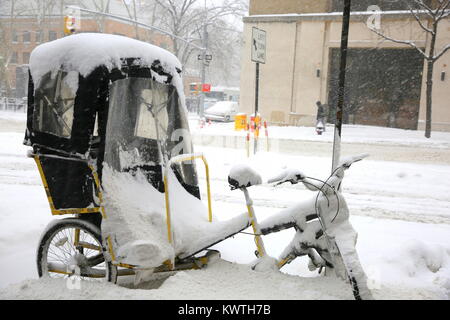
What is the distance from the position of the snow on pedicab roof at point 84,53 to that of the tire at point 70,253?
133 centimetres

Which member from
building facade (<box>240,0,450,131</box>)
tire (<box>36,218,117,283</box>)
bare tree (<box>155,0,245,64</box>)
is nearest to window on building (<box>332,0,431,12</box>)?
building facade (<box>240,0,450,131</box>)

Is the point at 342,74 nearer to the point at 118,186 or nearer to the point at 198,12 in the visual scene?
the point at 118,186

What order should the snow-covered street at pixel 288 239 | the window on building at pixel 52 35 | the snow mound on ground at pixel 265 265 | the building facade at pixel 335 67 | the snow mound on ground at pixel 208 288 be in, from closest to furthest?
1. the snow mound on ground at pixel 208 288
2. the snow-covered street at pixel 288 239
3. the snow mound on ground at pixel 265 265
4. the building facade at pixel 335 67
5. the window on building at pixel 52 35

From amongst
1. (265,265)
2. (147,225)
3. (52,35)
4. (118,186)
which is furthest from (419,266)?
(52,35)

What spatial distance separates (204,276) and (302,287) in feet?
2.72

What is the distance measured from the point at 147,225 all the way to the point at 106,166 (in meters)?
0.63

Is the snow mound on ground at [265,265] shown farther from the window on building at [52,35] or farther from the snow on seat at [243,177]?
the window on building at [52,35]

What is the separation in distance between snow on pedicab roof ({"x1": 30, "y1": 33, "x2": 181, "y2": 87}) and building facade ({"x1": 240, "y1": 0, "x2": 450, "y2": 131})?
22698mm

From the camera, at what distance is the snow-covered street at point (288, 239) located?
323 centimetres

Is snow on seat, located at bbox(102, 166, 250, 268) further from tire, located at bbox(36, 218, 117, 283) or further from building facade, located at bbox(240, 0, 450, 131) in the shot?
building facade, located at bbox(240, 0, 450, 131)

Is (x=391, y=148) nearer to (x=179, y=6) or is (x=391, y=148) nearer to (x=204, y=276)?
(x=204, y=276)

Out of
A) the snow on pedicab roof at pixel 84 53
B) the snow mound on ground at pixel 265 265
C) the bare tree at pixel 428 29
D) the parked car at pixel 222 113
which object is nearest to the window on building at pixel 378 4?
the bare tree at pixel 428 29

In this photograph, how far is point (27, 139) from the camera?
3.75 m

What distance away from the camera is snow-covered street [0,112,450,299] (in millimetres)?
3227
